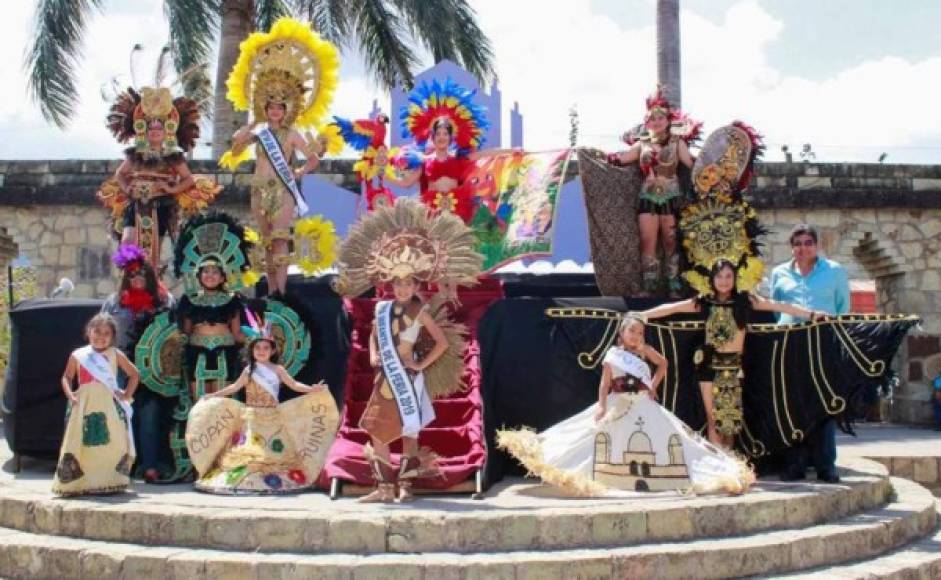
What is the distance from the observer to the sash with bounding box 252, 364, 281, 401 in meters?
6.66

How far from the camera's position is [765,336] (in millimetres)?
7293

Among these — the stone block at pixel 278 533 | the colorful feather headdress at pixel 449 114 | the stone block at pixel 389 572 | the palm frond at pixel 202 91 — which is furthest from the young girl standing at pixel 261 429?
the palm frond at pixel 202 91

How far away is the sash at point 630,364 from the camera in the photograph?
6480 millimetres

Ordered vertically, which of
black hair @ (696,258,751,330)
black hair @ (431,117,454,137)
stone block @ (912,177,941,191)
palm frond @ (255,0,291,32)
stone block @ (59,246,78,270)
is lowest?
black hair @ (696,258,751,330)

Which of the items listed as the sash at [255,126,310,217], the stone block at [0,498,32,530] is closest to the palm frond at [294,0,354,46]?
the sash at [255,126,310,217]

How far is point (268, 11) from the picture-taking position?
15.9m

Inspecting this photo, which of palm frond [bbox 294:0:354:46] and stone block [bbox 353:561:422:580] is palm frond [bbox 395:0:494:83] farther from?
stone block [bbox 353:561:422:580]

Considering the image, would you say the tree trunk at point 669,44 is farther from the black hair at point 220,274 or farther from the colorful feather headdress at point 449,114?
the black hair at point 220,274

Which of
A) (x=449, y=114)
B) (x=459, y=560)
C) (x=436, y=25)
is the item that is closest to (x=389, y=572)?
(x=459, y=560)

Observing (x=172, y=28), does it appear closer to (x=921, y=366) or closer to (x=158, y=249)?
(x=158, y=249)

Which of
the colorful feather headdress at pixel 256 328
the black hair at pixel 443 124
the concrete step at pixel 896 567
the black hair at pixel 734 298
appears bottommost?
the concrete step at pixel 896 567

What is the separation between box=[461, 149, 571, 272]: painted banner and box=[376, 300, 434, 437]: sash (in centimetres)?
305

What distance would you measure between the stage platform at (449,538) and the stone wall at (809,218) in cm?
786

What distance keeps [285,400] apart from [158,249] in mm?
2042
